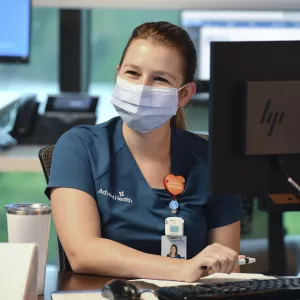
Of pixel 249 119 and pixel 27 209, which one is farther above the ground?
pixel 249 119

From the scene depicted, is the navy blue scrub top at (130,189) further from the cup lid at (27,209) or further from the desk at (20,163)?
the desk at (20,163)

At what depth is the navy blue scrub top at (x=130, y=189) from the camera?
6.26 ft

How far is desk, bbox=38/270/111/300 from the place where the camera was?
5.28 feet

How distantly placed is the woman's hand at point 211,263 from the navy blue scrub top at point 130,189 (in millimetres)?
269

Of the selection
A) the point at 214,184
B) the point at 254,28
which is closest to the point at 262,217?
the point at 254,28

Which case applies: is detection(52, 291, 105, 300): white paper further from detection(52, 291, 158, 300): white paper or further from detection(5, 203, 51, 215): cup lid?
detection(5, 203, 51, 215): cup lid

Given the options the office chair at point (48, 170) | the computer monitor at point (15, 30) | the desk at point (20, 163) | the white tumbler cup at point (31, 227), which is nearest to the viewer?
the white tumbler cup at point (31, 227)

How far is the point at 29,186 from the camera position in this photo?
15.3 feet

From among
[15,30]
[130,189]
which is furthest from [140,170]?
[15,30]

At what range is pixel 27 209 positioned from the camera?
156 centimetres

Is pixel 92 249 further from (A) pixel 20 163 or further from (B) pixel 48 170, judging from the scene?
(A) pixel 20 163

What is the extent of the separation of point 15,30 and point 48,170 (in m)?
1.46

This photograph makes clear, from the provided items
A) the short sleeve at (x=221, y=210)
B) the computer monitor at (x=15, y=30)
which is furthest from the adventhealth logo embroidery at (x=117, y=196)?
the computer monitor at (x=15, y=30)

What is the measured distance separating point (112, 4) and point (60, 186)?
1.74m
